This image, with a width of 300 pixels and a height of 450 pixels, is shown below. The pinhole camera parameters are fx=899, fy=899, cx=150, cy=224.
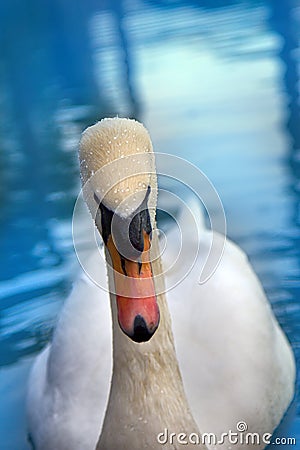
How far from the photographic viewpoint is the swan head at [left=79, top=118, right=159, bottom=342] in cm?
130

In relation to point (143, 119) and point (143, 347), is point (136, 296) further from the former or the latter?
point (143, 119)

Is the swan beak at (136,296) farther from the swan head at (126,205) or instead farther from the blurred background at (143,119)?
the blurred background at (143,119)

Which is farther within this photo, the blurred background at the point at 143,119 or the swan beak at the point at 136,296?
the blurred background at the point at 143,119

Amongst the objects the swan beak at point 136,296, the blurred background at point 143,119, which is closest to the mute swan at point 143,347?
the swan beak at point 136,296

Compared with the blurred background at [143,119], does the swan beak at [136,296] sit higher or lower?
higher

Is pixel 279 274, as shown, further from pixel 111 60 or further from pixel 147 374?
pixel 111 60

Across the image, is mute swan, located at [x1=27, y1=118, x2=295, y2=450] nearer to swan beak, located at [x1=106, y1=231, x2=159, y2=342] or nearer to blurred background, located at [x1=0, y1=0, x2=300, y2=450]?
swan beak, located at [x1=106, y1=231, x2=159, y2=342]

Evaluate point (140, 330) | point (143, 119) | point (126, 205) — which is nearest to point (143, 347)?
point (140, 330)

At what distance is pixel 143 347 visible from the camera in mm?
1509

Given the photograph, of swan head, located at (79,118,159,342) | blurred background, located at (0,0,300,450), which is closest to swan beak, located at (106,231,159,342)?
swan head, located at (79,118,159,342)

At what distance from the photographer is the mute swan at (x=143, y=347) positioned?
1.33 metres

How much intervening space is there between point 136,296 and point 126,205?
0.45 feet

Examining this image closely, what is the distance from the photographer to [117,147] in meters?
1.37

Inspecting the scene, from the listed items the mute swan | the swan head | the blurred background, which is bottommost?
the blurred background
